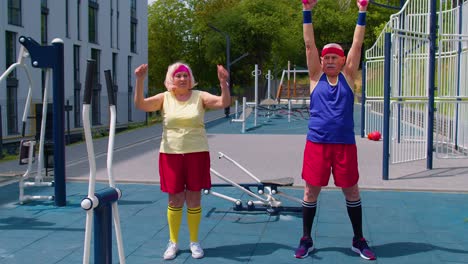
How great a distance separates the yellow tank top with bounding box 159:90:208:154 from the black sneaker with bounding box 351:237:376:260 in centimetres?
159

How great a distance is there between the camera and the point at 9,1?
81.9 ft

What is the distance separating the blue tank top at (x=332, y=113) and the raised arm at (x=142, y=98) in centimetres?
136

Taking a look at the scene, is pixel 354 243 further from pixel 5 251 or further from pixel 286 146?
pixel 286 146

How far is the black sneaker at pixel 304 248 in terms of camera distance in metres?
4.92

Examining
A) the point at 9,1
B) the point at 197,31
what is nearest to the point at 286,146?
the point at 9,1

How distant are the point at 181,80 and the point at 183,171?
2.59ft

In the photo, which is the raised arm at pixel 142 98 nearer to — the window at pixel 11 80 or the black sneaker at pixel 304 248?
the black sneaker at pixel 304 248

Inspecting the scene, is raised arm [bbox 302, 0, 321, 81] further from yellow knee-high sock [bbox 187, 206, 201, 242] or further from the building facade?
the building facade

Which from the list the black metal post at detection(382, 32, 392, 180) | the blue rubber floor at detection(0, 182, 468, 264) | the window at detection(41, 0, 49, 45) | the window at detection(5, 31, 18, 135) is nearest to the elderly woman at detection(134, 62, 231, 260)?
the blue rubber floor at detection(0, 182, 468, 264)

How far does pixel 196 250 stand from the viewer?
495 centimetres

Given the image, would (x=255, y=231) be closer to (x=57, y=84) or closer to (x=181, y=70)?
(x=181, y=70)

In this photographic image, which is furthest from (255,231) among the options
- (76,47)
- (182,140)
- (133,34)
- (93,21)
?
(133,34)

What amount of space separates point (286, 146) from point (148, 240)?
9.15m

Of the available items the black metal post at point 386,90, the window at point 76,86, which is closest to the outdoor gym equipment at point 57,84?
the black metal post at point 386,90
